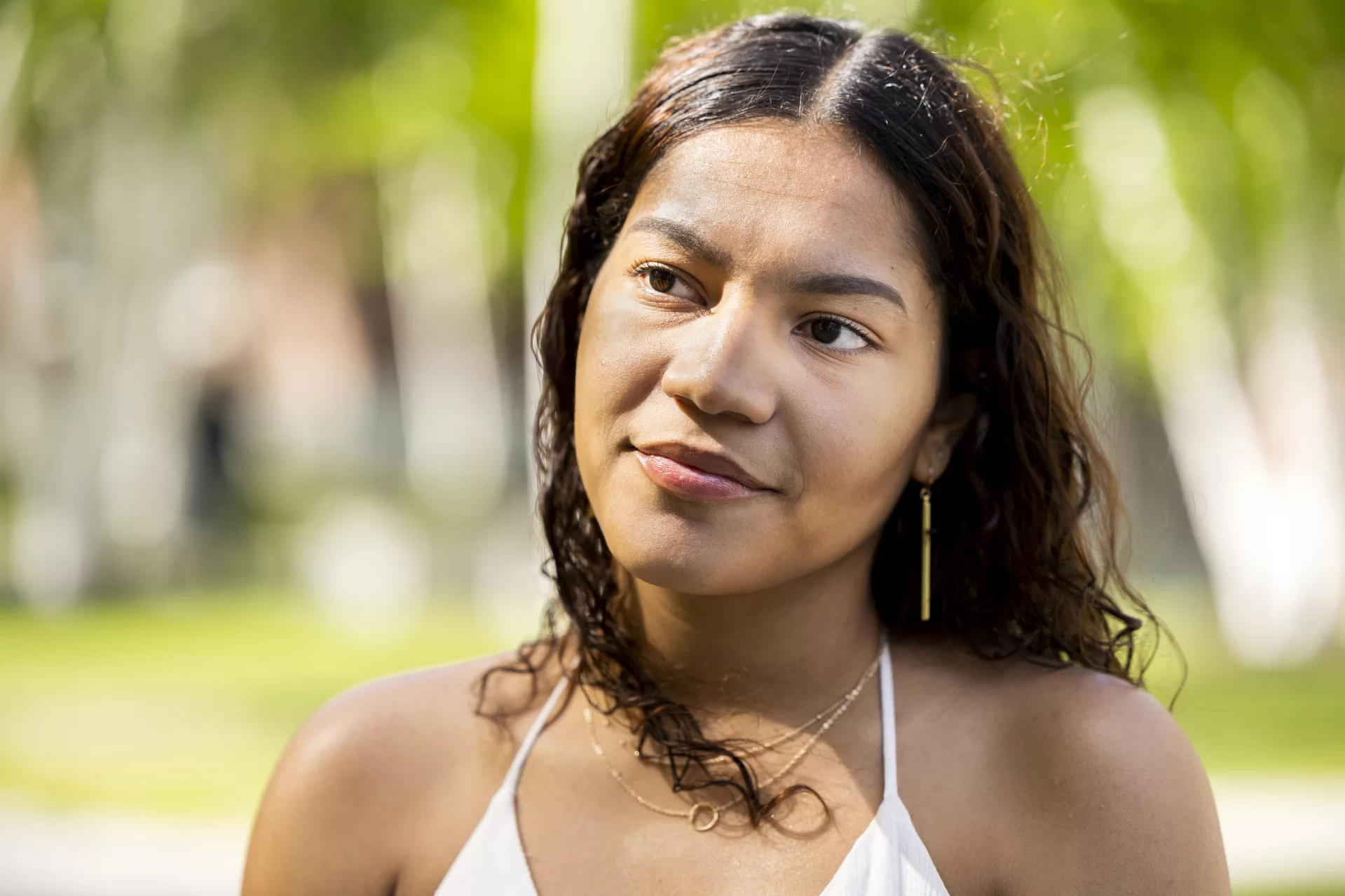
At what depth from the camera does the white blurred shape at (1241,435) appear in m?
14.0

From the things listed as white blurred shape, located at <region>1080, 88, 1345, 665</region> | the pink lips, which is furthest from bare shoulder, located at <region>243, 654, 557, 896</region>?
white blurred shape, located at <region>1080, 88, 1345, 665</region>

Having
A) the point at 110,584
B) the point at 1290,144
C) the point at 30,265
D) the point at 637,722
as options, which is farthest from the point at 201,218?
the point at 637,722

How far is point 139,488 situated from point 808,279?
1855cm

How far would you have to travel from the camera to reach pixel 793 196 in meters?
2.31

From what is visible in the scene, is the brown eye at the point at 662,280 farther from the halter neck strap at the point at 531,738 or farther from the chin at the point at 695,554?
the halter neck strap at the point at 531,738

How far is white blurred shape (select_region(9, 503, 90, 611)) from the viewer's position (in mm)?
16953

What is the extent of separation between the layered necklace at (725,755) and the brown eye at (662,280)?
2.45ft

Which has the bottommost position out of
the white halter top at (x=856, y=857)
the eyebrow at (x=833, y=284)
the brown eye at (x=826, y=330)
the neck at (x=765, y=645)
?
the white halter top at (x=856, y=857)

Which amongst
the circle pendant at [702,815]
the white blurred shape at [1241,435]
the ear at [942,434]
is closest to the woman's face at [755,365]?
the ear at [942,434]

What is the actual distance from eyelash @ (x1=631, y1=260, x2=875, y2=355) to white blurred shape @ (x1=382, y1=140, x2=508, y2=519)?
1836 centimetres

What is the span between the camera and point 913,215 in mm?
2422

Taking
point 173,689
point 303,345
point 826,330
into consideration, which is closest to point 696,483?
point 826,330

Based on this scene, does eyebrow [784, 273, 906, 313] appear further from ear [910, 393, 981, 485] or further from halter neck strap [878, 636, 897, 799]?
halter neck strap [878, 636, 897, 799]

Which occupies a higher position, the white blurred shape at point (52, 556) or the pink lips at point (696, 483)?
the pink lips at point (696, 483)
